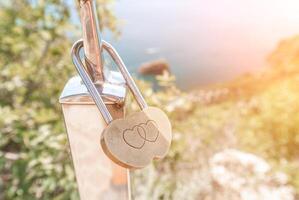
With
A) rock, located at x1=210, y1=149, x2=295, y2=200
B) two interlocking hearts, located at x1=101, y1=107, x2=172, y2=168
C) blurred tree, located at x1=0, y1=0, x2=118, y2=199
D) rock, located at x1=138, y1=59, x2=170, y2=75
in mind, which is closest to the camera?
two interlocking hearts, located at x1=101, y1=107, x2=172, y2=168

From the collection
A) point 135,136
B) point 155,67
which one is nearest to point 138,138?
point 135,136

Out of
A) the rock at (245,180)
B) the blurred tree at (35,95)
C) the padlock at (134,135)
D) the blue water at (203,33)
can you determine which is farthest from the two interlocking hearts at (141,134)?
the blue water at (203,33)

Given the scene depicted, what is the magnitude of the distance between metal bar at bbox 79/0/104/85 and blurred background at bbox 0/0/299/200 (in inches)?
35.2

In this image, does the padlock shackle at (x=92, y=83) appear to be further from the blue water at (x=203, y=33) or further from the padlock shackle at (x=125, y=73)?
the blue water at (x=203, y=33)

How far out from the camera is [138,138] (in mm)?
337

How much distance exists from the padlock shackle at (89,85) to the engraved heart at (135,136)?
23mm

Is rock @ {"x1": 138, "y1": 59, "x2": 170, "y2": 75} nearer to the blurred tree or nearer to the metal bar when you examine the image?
the blurred tree

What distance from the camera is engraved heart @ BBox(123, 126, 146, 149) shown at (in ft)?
1.08

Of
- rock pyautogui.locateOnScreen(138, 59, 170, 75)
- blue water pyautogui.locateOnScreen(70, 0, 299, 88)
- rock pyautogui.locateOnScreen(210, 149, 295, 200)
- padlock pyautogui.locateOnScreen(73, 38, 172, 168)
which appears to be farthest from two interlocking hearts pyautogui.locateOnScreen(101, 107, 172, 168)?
rock pyautogui.locateOnScreen(138, 59, 170, 75)

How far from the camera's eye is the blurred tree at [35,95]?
4.69ft

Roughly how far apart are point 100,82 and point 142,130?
8 cm

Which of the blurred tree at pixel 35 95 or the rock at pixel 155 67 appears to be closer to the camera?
A: the blurred tree at pixel 35 95

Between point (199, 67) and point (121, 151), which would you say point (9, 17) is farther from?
point (121, 151)

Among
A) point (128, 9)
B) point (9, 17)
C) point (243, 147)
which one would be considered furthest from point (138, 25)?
point (243, 147)
